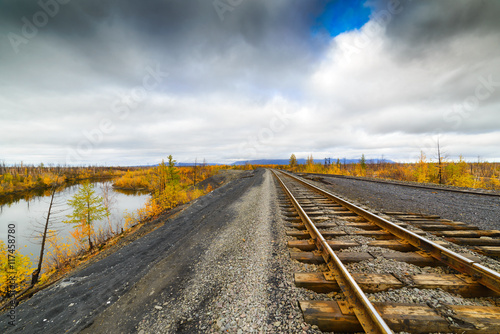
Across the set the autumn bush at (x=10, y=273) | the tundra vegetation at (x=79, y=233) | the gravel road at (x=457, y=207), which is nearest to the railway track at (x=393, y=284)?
the gravel road at (x=457, y=207)

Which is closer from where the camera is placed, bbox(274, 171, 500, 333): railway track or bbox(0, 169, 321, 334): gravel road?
bbox(274, 171, 500, 333): railway track

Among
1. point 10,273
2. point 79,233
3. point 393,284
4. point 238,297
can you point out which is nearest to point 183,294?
point 238,297

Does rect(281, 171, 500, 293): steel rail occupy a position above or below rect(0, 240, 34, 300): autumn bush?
above

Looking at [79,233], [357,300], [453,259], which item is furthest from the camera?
[79,233]

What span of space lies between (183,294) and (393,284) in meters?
3.19

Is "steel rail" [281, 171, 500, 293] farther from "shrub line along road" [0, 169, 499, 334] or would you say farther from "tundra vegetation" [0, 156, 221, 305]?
"tundra vegetation" [0, 156, 221, 305]

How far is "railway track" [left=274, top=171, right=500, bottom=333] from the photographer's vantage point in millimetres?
1954

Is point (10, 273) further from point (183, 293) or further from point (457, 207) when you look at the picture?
point (457, 207)

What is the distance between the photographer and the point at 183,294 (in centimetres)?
302

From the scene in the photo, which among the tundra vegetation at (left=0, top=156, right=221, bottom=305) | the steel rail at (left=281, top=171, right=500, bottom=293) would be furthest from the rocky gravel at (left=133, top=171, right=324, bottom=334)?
the tundra vegetation at (left=0, top=156, right=221, bottom=305)

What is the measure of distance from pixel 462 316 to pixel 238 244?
378 cm

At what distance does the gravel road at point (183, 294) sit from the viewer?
2404 mm

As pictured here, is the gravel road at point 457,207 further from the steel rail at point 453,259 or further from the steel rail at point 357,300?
the steel rail at point 357,300

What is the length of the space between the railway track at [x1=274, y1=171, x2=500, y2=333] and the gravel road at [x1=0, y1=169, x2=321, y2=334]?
0.31m
